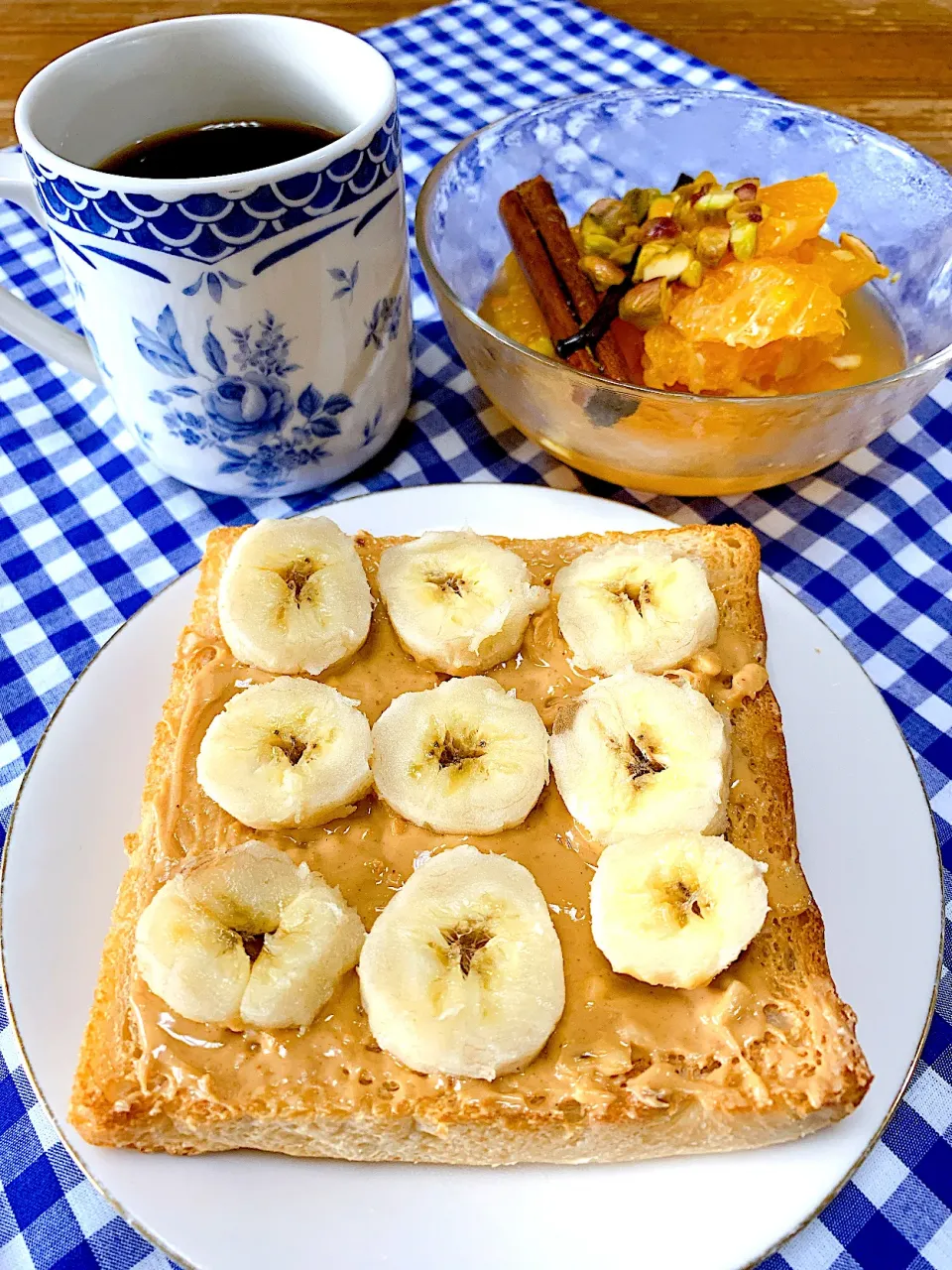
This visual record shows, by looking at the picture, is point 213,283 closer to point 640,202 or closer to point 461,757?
point 461,757

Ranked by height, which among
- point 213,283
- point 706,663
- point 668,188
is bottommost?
point 706,663

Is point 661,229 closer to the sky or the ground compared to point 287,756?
closer to the sky

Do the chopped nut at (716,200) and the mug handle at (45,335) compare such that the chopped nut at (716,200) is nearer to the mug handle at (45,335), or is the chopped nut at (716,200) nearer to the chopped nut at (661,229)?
the chopped nut at (661,229)

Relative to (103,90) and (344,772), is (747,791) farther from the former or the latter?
(103,90)

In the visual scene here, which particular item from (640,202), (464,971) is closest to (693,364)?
(640,202)

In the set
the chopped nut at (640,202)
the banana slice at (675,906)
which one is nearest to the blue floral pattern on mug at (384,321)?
the chopped nut at (640,202)

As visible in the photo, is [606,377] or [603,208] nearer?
[606,377]

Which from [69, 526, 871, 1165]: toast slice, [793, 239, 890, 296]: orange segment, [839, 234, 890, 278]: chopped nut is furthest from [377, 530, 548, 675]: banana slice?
[839, 234, 890, 278]: chopped nut

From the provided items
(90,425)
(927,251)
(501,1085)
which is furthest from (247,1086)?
(927,251)
